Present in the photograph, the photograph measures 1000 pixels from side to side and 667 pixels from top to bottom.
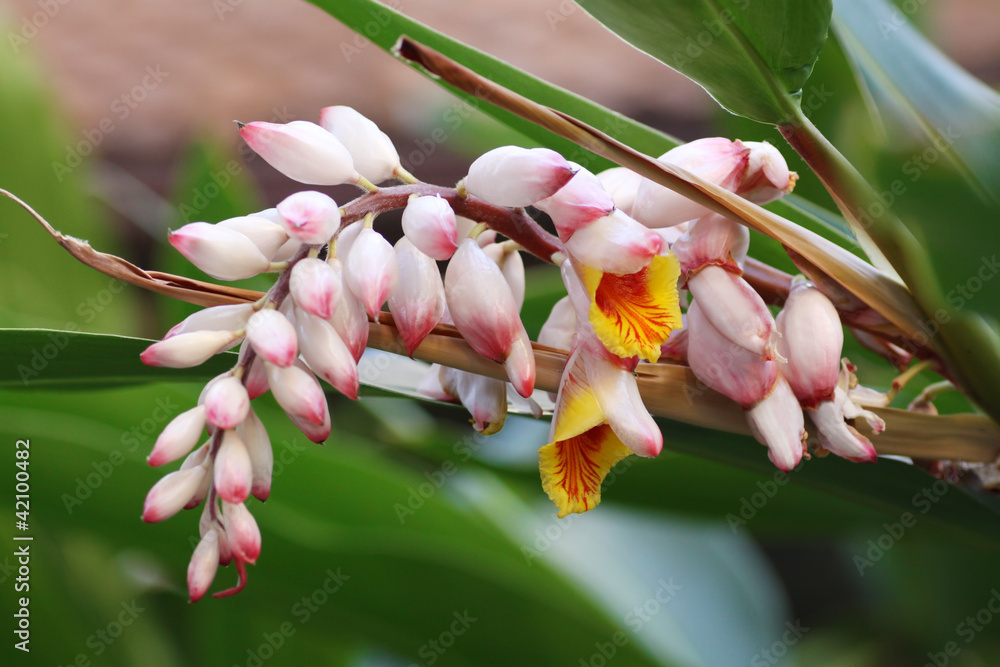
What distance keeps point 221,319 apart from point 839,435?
21 centimetres

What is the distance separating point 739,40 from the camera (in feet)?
0.92

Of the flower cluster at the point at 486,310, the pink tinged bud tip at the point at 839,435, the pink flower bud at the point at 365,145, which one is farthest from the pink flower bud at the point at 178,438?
the pink tinged bud tip at the point at 839,435

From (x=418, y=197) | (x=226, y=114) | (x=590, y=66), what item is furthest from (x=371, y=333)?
(x=226, y=114)

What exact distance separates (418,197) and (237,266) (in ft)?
0.20

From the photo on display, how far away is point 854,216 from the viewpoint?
0.29 metres

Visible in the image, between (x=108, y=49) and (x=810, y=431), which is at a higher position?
(x=810, y=431)

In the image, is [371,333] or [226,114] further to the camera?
[226,114]

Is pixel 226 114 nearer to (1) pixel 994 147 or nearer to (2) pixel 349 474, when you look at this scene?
(2) pixel 349 474

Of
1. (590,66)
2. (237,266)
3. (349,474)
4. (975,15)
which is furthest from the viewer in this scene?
(590,66)

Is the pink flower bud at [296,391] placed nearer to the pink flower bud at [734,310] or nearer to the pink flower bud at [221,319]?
the pink flower bud at [221,319]

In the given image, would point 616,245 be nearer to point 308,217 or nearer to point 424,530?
point 308,217

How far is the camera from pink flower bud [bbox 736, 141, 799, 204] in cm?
28

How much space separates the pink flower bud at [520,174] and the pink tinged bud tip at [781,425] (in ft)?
Answer: 0.35

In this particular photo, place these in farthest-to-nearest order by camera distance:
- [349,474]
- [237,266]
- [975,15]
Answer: [975,15], [349,474], [237,266]
